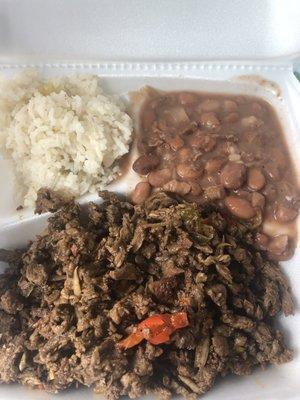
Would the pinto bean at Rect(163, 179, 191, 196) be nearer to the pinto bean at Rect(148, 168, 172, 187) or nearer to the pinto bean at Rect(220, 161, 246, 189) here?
the pinto bean at Rect(148, 168, 172, 187)

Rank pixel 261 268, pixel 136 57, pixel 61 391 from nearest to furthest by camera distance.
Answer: pixel 61 391 < pixel 261 268 < pixel 136 57

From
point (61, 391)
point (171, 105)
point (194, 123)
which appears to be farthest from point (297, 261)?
point (61, 391)

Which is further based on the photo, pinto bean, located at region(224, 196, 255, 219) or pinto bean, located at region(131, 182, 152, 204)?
pinto bean, located at region(131, 182, 152, 204)

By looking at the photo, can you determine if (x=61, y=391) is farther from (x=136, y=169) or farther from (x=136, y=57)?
(x=136, y=57)

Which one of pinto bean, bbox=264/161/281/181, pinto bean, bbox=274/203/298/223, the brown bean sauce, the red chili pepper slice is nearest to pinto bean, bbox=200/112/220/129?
the brown bean sauce

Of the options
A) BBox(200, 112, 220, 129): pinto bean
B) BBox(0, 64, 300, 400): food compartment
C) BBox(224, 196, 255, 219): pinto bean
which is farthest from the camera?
BBox(200, 112, 220, 129): pinto bean

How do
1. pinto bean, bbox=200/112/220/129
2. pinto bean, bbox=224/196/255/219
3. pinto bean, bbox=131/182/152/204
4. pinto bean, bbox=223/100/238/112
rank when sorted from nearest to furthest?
pinto bean, bbox=224/196/255/219
pinto bean, bbox=131/182/152/204
pinto bean, bbox=200/112/220/129
pinto bean, bbox=223/100/238/112
